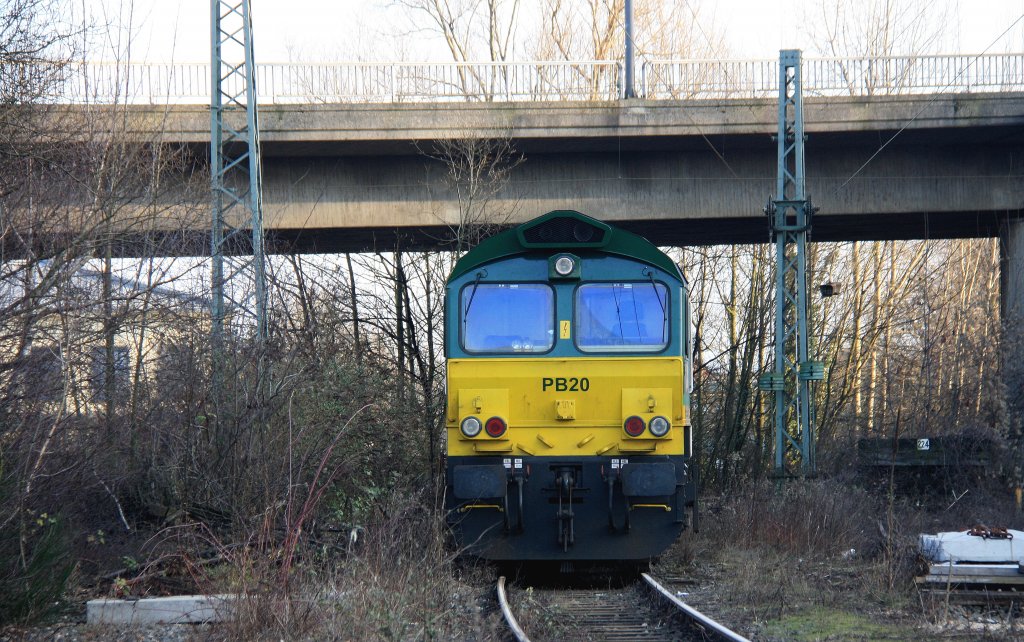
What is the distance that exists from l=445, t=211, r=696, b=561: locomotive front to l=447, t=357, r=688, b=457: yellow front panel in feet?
0.04

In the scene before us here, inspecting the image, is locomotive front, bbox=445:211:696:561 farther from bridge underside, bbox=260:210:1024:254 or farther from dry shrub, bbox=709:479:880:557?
bridge underside, bbox=260:210:1024:254

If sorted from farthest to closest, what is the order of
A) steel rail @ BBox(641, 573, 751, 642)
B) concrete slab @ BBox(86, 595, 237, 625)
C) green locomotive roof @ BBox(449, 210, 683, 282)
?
green locomotive roof @ BBox(449, 210, 683, 282)
concrete slab @ BBox(86, 595, 237, 625)
steel rail @ BBox(641, 573, 751, 642)

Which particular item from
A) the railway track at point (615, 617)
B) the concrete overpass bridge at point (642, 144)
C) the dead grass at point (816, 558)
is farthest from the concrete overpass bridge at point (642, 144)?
the railway track at point (615, 617)

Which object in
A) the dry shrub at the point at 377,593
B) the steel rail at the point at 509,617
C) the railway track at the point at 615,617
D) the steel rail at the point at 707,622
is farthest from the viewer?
the railway track at the point at 615,617

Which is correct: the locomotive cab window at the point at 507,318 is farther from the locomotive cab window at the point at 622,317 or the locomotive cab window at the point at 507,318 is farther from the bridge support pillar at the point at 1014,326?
the bridge support pillar at the point at 1014,326

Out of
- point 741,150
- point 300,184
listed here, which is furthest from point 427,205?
point 741,150

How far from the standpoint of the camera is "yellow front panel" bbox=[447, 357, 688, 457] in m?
9.45

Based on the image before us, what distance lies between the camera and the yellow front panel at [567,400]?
9.45m

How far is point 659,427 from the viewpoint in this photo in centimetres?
936

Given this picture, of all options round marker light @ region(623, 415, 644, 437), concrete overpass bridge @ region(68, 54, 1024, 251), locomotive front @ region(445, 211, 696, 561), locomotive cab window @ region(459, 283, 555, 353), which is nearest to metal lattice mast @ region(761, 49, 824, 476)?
concrete overpass bridge @ region(68, 54, 1024, 251)

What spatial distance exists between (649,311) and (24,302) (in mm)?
5548

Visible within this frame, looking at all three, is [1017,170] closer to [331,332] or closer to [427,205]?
[427,205]

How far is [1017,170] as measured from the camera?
16922 mm

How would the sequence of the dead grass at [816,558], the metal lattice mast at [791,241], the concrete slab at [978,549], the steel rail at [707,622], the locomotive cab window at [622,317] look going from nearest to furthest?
the steel rail at [707,622] < the dead grass at [816,558] < the concrete slab at [978,549] < the locomotive cab window at [622,317] < the metal lattice mast at [791,241]
